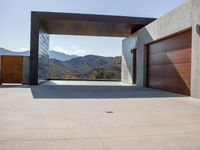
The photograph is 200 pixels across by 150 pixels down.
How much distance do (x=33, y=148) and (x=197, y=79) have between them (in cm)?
759

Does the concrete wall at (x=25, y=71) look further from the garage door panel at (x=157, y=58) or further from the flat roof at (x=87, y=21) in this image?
the garage door panel at (x=157, y=58)

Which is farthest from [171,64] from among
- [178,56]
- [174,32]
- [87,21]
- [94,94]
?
[87,21]

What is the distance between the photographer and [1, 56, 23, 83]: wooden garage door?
16938 millimetres

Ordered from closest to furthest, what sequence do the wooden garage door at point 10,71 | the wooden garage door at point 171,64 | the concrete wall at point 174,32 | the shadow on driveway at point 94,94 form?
1. the concrete wall at point 174,32
2. the shadow on driveway at point 94,94
3. the wooden garage door at point 171,64
4. the wooden garage door at point 10,71

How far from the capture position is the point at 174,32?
11.6 m

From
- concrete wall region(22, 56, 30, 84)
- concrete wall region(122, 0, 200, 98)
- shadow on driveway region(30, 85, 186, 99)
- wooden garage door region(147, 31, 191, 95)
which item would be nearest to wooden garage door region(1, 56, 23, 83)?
concrete wall region(22, 56, 30, 84)

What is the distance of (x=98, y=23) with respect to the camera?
56.1 ft

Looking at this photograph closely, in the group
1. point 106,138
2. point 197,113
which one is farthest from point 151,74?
point 106,138

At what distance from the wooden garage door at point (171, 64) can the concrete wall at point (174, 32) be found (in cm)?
38

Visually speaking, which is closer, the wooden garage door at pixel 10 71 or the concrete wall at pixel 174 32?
the concrete wall at pixel 174 32

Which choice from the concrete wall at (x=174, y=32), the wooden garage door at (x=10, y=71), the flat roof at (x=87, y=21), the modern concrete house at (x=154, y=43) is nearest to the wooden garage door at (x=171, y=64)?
the modern concrete house at (x=154, y=43)

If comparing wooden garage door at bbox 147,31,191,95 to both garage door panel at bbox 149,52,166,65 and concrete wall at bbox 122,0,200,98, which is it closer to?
garage door panel at bbox 149,52,166,65

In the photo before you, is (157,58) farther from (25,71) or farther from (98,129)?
(98,129)

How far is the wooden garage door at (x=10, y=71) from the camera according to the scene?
16.9m
